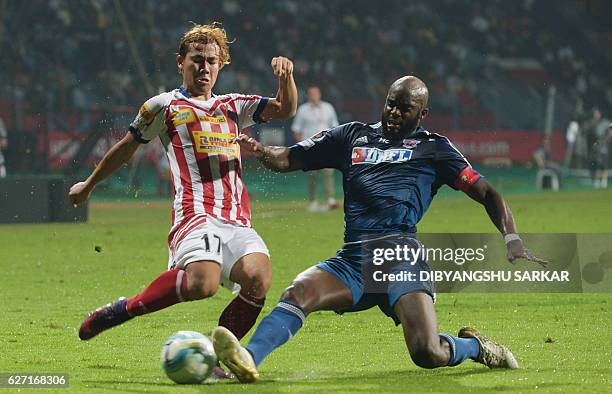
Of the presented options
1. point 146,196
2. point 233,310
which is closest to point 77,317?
point 233,310

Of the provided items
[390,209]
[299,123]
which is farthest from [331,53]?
[390,209]

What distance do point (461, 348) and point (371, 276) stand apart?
0.62m

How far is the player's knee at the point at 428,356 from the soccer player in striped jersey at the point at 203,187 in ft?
2.92

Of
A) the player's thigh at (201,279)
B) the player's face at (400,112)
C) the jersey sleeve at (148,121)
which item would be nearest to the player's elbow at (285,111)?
the player's face at (400,112)

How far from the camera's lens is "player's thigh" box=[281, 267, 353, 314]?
20.2 ft

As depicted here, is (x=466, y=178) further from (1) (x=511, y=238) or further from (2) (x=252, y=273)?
(2) (x=252, y=273)

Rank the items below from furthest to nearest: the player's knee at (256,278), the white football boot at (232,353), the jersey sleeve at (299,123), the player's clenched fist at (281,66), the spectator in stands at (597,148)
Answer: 1. the spectator in stands at (597,148)
2. the jersey sleeve at (299,123)
3. the player's clenched fist at (281,66)
4. the player's knee at (256,278)
5. the white football boot at (232,353)

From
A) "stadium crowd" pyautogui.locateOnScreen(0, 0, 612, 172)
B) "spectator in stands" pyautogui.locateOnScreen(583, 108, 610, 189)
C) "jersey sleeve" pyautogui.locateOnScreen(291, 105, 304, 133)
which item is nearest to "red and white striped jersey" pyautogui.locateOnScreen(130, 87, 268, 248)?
"jersey sleeve" pyautogui.locateOnScreen(291, 105, 304, 133)

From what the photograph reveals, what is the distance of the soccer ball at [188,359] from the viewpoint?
5926 mm

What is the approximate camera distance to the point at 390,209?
6461 mm

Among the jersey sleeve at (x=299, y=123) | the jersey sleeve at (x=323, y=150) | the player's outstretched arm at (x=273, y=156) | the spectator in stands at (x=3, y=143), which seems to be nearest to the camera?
the player's outstretched arm at (x=273, y=156)

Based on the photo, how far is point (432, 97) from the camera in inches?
1176

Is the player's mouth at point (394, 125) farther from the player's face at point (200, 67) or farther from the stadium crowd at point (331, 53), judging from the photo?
the stadium crowd at point (331, 53)

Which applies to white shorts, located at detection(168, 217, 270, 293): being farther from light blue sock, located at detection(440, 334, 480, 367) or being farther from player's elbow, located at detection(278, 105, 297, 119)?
light blue sock, located at detection(440, 334, 480, 367)
